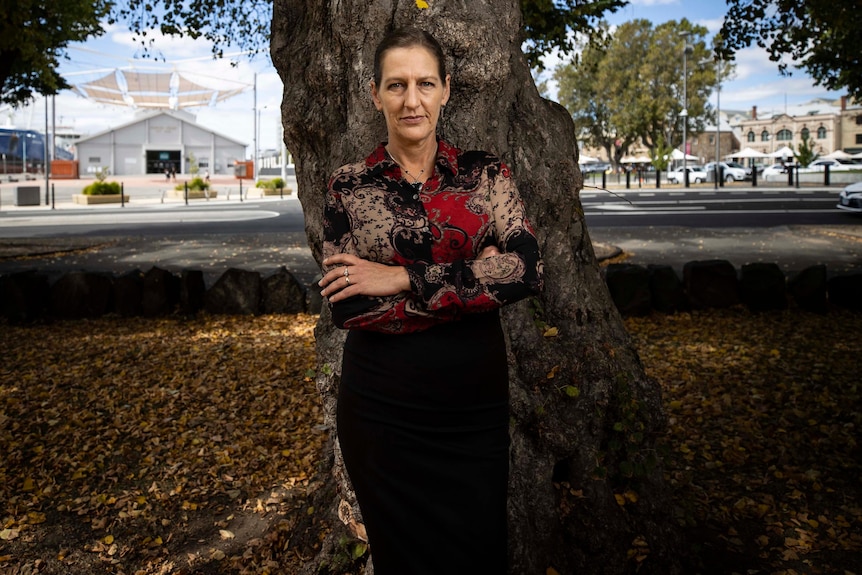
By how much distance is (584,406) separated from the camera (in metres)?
3.40

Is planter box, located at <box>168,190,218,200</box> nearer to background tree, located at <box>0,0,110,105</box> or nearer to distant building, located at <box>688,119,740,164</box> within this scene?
background tree, located at <box>0,0,110,105</box>

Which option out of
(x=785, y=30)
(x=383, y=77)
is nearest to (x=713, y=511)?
(x=383, y=77)

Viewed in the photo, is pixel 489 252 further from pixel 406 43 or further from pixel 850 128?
pixel 850 128

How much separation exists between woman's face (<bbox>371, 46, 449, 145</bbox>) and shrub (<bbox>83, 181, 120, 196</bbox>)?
116 ft

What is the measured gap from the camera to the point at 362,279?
6.99 ft

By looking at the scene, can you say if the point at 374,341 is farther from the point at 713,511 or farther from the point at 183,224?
the point at 183,224

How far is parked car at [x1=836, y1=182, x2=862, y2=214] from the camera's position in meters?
20.7

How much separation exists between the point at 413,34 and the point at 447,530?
1.47 m

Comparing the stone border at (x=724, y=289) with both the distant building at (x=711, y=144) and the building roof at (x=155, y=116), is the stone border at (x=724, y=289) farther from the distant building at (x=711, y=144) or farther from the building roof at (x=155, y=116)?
the distant building at (x=711, y=144)

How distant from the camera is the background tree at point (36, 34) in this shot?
10258 mm

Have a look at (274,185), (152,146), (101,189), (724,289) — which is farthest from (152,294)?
(152,146)

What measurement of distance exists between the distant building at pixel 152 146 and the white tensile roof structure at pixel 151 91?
9.08 ft

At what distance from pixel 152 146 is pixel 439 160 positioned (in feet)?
257

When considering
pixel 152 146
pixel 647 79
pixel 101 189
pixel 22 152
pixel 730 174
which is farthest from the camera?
pixel 152 146
